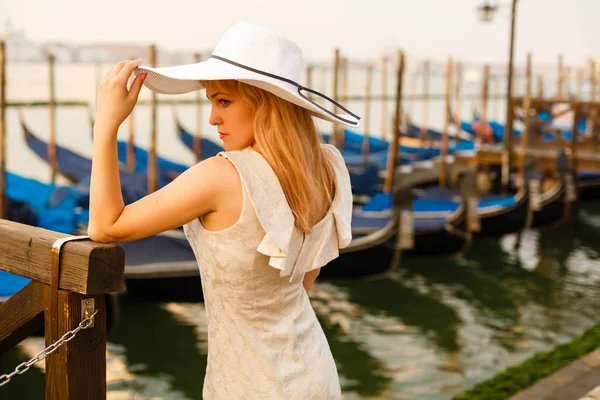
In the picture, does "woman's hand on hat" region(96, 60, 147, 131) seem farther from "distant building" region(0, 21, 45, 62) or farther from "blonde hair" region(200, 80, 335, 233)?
"distant building" region(0, 21, 45, 62)

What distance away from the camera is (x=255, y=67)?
1.02 m

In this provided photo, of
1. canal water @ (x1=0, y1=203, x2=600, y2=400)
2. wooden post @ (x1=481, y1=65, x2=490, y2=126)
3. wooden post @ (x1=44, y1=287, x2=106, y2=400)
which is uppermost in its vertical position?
wooden post @ (x1=481, y1=65, x2=490, y2=126)

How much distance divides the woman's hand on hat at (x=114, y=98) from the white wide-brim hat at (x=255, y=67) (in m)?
0.04

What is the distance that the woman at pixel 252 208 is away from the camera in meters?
0.96

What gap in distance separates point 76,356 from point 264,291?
267mm

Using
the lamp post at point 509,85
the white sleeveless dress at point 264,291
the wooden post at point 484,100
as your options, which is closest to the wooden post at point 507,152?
the lamp post at point 509,85

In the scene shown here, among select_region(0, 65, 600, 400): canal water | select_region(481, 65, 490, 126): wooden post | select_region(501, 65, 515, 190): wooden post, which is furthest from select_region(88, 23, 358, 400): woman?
select_region(481, 65, 490, 126): wooden post

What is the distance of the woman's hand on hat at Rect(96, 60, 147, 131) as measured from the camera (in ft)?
3.15

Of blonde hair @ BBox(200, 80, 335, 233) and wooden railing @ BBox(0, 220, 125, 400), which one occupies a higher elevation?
blonde hair @ BBox(200, 80, 335, 233)

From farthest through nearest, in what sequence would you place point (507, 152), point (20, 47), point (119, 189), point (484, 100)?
point (20, 47) < point (484, 100) < point (507, 152) < point (119, 189)

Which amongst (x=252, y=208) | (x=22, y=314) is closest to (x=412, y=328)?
(x=22, y=314)

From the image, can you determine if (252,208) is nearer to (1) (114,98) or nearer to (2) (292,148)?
(2) (292,148)

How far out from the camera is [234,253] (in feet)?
3.22

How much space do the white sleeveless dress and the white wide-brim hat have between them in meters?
0.09
